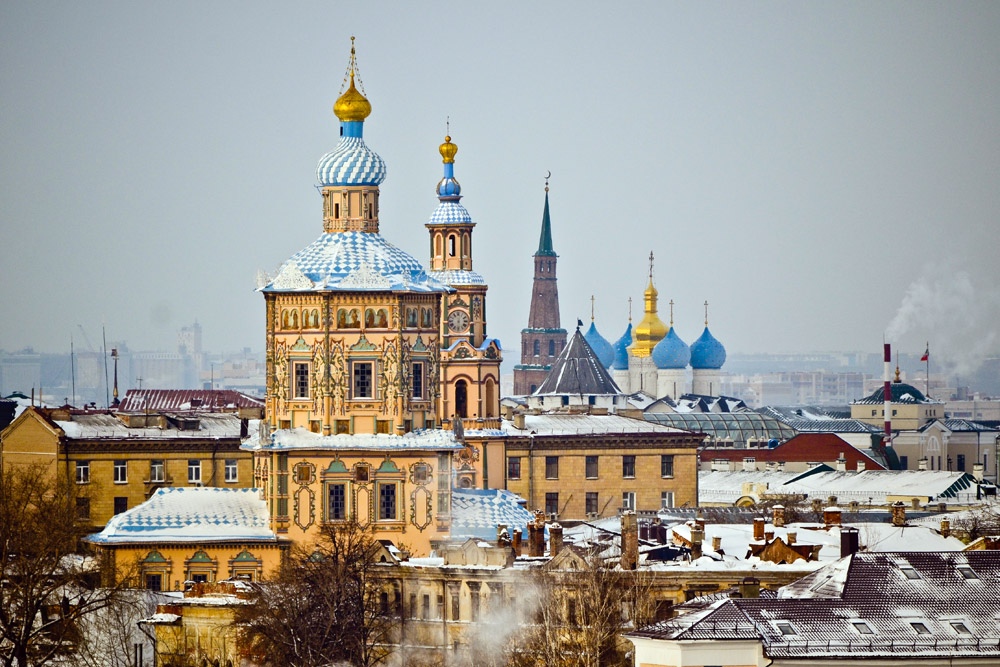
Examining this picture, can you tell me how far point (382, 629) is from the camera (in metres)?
78.2

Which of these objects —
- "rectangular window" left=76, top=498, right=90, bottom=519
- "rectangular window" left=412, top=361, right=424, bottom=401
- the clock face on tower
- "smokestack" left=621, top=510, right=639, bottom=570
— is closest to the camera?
"smokestack" left=621, top=510, right=639, bottom=570

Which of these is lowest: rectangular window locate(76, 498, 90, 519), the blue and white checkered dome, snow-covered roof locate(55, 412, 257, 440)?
rectangular window locate(76, 498, 90, 519)

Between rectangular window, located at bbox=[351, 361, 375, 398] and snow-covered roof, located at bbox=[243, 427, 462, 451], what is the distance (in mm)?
1299

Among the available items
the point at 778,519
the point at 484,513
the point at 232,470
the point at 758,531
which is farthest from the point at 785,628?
the point at 232,470

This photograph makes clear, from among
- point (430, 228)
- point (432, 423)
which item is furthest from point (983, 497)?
point (432, 423)

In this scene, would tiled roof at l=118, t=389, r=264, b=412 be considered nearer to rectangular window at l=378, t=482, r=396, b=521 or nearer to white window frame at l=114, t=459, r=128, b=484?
white window frame at l=114, t=459, r=128, b=484

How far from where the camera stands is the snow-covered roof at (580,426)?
119m

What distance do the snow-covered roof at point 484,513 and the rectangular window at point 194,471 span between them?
59.4ft

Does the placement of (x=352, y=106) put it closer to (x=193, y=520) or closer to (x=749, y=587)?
(x=193, y=520)

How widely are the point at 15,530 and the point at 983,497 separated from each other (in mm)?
46060

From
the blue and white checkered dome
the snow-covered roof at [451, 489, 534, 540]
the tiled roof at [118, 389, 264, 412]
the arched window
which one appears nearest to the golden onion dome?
the blue and white checkered dome

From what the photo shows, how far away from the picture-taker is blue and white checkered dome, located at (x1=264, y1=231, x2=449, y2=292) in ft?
297

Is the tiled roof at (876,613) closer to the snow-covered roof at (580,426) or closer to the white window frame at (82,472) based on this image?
the white window frame at (82,472)

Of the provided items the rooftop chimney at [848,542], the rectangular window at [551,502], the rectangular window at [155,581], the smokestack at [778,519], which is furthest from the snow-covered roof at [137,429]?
the rooftop chimney at [848,542]
